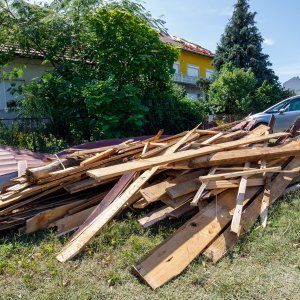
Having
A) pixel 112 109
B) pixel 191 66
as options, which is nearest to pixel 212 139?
pixel 112 109

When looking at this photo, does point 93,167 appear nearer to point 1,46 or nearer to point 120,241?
point 120,241

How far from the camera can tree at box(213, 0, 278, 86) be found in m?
23.5

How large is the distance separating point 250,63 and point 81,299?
23.4 metres

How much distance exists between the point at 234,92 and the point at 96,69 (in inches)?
475

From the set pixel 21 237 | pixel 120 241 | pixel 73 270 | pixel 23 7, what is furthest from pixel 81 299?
pixel 23 7

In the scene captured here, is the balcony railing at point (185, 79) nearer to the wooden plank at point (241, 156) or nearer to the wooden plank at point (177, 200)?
the wooden plank at point (241, 156)

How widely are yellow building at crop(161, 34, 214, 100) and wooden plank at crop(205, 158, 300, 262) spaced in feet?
71.3

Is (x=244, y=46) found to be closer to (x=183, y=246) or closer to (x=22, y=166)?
(x=22, y=166)

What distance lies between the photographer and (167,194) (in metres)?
3.84

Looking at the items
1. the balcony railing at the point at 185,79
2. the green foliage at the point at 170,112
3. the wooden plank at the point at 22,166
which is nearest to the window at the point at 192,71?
the balcony railing at the point at 185,79

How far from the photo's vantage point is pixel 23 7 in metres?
9.55

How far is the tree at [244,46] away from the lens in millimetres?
23500

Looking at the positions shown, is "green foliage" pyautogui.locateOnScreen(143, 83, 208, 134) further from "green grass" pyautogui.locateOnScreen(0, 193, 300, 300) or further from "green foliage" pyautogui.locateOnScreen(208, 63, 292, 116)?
"green foliage" pyautogui.locateOnScreen(208, 63, 292, 116)

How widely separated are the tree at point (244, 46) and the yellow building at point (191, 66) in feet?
9.15
